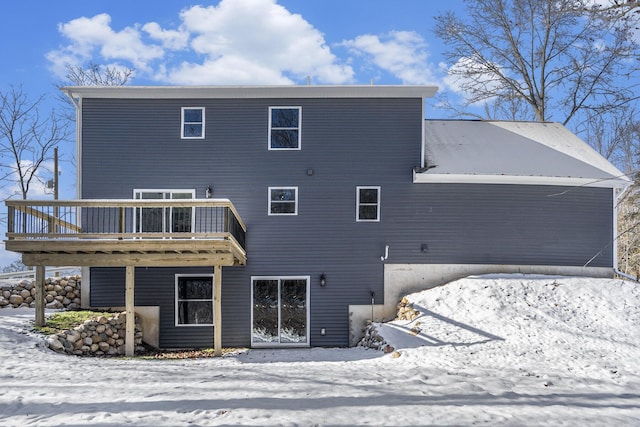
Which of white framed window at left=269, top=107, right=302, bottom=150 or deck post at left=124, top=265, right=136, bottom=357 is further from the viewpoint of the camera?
white framed window at left=269, top=107, right=302, bottom=150

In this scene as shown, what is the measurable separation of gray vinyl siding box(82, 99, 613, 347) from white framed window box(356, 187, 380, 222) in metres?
0.16

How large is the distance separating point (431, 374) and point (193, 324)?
7.29 metres

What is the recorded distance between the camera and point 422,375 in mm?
7734

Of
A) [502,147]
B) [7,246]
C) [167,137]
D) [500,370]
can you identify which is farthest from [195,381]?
[502,147]

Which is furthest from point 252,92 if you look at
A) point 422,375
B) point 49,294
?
point 422,375

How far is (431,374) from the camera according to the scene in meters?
7.81

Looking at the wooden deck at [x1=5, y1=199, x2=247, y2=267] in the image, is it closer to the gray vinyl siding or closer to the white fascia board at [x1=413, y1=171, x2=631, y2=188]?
the gray vinyl siding

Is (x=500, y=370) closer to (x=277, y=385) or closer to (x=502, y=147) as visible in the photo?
(x=277, y=385)

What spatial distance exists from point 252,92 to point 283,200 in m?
3.13

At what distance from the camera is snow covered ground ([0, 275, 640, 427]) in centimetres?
558

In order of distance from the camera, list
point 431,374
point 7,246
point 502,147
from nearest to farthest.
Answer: point 431,374 → point 7,246 → point 502,147

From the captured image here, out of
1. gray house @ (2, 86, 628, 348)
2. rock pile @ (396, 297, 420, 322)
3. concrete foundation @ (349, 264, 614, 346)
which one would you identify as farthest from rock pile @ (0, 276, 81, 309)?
rock pile @ (396, 297, 420, 322)

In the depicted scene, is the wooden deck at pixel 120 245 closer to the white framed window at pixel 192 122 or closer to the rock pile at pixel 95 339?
the rock pile at pixel 95 339

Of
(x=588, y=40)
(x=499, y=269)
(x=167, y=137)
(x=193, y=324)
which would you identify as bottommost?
(x=193, y=324)
